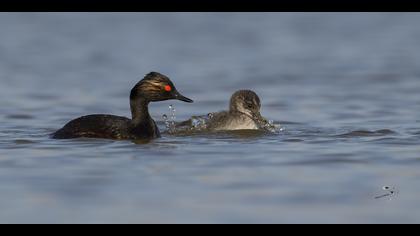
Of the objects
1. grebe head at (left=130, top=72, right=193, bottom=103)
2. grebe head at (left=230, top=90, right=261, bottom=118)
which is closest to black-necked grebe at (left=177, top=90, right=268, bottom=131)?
grebe head at (left=230, top=90, right=261, bottom=118)

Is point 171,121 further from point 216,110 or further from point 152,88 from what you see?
point 152,88

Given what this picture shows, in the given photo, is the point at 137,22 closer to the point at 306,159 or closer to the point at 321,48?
the point at 321,48

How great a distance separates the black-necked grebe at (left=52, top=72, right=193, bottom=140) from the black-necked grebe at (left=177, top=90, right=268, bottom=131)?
99 centimetres

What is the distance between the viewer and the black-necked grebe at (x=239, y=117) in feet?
48.6

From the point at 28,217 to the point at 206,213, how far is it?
5.08ft

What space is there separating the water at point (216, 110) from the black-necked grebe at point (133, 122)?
208mm

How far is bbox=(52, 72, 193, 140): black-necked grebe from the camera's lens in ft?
44.0

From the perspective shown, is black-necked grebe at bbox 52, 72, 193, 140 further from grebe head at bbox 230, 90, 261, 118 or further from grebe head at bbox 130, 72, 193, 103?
grebe head at bbox 230, 90, 261, 118

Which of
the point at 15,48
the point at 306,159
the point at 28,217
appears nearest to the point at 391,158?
the point at 306,159

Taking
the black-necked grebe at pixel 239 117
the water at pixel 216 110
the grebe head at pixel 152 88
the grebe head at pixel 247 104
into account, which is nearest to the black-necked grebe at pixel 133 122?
the grebe head at pixel 152 88

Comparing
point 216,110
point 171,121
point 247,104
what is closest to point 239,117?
point 247,104

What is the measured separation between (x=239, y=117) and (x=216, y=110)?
10.9 ft

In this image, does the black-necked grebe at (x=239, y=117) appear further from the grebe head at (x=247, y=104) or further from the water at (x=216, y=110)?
the water at (x=216, y=110)

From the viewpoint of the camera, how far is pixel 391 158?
12.1 m
